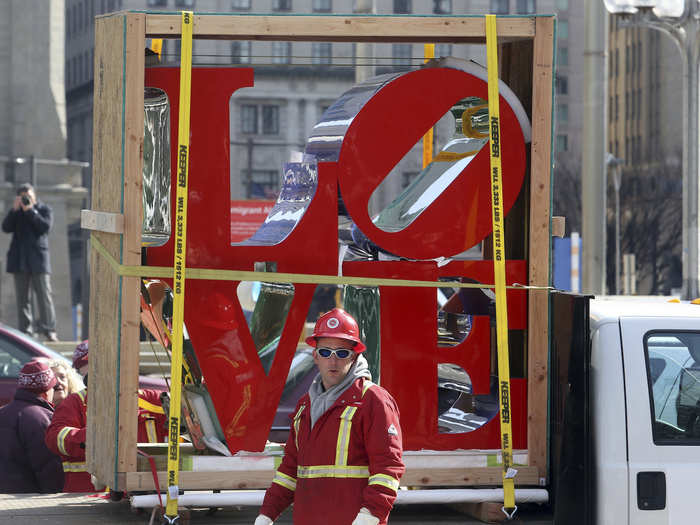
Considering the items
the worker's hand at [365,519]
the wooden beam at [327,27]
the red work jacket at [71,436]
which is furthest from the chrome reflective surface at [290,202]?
the worker's hand at [365,519]

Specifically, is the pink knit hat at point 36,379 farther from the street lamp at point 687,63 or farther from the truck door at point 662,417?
the street lamp at point 687,63

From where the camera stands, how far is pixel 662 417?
18.2 ft

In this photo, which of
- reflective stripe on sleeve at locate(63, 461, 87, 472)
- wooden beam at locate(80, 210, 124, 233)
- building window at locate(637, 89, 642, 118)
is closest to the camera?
wooden beam at locate(80, 210, 124, 233)

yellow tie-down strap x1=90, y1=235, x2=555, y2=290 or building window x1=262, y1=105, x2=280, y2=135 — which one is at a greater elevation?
building window x1=262, y1=105, x2=280, y2=135

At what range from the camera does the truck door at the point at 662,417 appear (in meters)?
5.42

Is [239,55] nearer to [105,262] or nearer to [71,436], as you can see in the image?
[105,262]

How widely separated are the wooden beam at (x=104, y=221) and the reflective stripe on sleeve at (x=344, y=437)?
165 centimetres

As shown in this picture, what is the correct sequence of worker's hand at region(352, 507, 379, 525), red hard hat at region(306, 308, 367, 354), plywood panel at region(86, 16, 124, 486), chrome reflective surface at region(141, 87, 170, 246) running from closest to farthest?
worker's hand at region(352, 507, 379, 525)
red hard hat at region(306, 308, 367, 354)
plywood panel at region(86, 16, 124, 486)
chrome reflective surface at region(141, 87, 170, 246)

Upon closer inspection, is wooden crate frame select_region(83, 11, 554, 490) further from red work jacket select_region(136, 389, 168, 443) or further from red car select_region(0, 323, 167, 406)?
red car select_region(0, 323, 167, 406)

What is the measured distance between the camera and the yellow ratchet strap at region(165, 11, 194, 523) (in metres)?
5.88

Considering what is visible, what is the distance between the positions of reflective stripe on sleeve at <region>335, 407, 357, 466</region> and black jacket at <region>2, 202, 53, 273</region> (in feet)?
41.5

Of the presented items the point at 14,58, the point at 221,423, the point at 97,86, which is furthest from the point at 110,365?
the point at 14,58

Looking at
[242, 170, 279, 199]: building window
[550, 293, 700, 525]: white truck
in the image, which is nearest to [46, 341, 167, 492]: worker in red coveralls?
[550, 293, 700, 525]: white truck

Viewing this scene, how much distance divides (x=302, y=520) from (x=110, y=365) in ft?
5.27
